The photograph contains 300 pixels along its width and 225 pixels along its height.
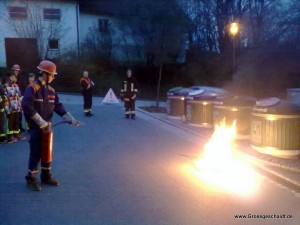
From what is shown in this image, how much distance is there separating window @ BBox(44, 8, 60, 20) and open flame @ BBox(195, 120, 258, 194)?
86.7 feet

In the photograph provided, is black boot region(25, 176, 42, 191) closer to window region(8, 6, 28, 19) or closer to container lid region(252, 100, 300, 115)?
container lid region(252, 100, 300, 115)

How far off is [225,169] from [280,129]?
156cm

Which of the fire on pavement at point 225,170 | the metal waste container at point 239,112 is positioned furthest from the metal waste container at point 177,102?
the fire on pavement at point 225,170

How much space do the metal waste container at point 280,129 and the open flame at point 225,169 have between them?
74 cm

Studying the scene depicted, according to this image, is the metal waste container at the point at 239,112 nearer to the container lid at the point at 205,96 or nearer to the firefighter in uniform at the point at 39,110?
the container lid at the point at 205,96

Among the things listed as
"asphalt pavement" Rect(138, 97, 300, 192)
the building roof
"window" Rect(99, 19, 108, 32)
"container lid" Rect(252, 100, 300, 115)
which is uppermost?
the building roof

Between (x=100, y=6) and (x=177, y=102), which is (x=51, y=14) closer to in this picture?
(x=100, y=6)

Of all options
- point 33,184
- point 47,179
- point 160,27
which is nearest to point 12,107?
point 47,179

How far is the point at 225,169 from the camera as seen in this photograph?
Answer: 7078 millimetres

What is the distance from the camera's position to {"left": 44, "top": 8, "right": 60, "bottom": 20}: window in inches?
1277

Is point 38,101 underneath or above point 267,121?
above

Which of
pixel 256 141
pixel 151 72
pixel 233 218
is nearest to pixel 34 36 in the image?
pixel 151 72

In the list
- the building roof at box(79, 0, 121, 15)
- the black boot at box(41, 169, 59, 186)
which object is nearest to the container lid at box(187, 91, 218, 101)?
the black boot at box(41, 169, 59, 186)

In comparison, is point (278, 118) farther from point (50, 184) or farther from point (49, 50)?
point (49, 50)
